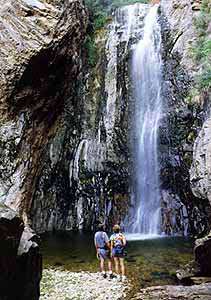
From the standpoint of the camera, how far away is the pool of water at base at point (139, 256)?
36.0 ft

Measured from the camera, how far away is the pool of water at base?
36.0ft

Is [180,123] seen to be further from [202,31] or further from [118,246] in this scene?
[118,246]

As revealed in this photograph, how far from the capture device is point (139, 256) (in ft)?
44.4

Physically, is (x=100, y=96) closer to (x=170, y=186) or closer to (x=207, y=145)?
(x=170, y=186)

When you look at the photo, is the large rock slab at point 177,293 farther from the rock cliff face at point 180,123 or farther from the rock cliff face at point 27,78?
the rock cliff face at point 180,123

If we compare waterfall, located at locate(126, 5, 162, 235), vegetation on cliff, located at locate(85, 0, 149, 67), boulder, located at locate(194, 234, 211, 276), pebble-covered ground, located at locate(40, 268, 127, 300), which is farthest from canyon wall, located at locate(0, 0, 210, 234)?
pebble-covered ground, located at locate(40, 268, 127, 300)

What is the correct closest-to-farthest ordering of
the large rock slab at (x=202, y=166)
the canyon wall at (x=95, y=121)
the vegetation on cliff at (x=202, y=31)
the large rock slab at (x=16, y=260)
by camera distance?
the large rock slab at (x=16, y=260)
the canyon wall at (x=95, y=121)
the large rock slab at (x=202, y=166)
the vegetation on cliff at (x=202, y=31)

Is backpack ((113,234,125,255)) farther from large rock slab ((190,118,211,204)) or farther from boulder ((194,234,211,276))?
large rock slab ((190,118,211,204))

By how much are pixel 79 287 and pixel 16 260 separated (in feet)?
15.2

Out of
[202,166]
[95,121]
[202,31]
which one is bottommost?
[202,166]

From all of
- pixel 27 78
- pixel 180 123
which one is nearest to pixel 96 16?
pixel 180 123

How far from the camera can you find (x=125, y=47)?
75.2ft

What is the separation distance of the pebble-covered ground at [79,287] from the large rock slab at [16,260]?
103 inches

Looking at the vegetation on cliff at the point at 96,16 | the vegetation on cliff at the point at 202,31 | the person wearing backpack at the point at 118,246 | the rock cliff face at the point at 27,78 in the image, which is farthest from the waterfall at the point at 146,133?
the rock cliff face at the point at 27,78
